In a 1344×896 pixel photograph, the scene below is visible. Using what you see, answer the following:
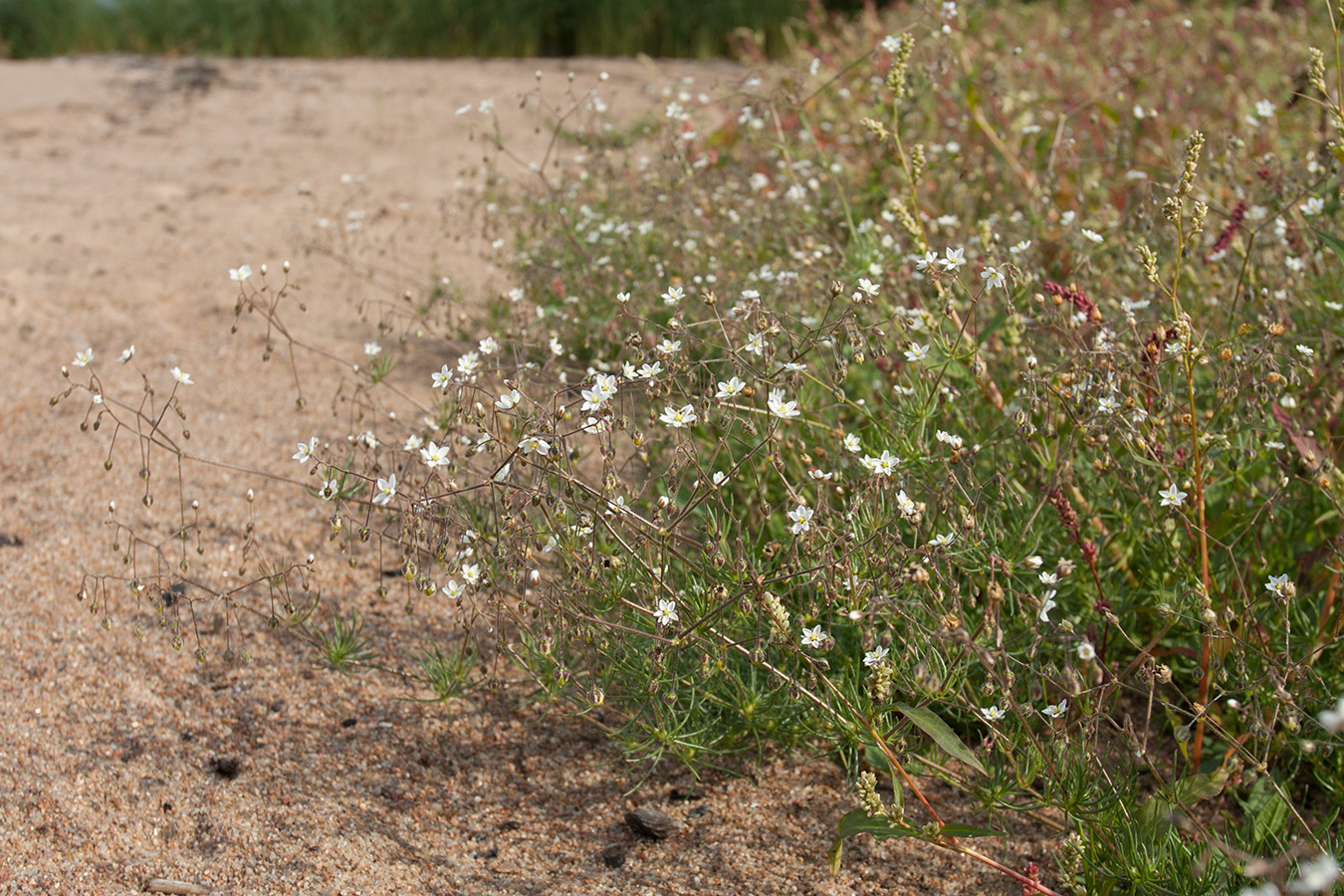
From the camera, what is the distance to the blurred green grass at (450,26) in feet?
33.8

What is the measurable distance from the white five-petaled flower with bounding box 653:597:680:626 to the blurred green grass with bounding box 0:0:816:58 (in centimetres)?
893

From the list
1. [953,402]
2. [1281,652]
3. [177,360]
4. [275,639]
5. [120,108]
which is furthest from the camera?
[120,108]

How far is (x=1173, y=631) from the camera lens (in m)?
2.66

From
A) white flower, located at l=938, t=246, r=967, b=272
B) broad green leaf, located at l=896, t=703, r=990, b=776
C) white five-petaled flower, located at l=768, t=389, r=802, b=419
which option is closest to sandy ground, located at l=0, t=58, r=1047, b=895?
broad green leaf, located at l=896, t=703, r=990, b=776

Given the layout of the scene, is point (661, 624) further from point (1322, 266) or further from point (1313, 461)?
point (1322, 266)

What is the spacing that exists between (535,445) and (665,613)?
0.42m

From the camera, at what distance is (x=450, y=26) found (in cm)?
1071

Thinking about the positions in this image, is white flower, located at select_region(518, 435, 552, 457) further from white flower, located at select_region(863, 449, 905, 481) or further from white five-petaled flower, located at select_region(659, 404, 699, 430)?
white flower, located at select_region(863, 449, 905, 481)

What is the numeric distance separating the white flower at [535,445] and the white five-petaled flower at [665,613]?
37 cm

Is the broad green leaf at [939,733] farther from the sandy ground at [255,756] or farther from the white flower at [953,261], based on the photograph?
the white flower at [953,261]

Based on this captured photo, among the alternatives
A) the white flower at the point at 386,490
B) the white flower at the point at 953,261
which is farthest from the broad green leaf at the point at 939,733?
the white flower at the point at 386,490

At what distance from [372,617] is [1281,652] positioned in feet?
7.27

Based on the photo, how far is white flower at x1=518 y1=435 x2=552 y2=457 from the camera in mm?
2105

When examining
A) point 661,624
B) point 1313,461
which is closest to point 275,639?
point 661,624
